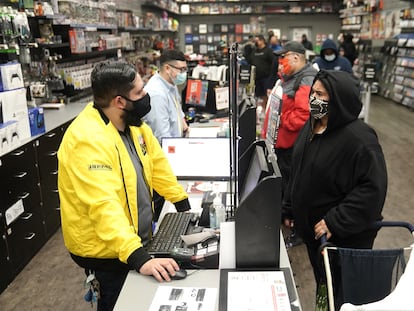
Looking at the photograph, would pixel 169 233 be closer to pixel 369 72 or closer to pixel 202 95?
pixel 202 95

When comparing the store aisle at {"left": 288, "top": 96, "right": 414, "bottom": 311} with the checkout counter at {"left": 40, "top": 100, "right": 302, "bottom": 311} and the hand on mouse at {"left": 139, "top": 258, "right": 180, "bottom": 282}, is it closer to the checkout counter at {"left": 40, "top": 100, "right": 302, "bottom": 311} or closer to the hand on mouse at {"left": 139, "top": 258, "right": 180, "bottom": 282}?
the checkout counter at {"left": 40, "top": 100, "right": 302, "bottom": 311}

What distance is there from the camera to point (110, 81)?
1.75 meters

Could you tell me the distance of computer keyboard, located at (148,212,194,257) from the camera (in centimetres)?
177

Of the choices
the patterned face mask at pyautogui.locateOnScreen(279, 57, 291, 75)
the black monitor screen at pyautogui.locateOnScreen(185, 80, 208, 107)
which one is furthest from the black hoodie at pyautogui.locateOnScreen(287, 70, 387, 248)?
the black monitor screen at pyautogui.locateOnScreen(185, 80, 208, 107)

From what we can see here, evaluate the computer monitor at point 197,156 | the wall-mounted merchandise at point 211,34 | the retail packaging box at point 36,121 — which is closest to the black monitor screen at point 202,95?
the retail packaging box at point 36,121

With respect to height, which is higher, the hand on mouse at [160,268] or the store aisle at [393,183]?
the hand on mouse at [160,268]

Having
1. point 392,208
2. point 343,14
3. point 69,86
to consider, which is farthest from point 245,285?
point 343,14

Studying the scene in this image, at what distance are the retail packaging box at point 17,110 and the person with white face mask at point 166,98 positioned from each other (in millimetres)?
1042

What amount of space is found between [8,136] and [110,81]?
1.80m

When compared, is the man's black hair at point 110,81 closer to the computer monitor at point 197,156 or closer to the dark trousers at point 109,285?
the dark trousers at point 109,285

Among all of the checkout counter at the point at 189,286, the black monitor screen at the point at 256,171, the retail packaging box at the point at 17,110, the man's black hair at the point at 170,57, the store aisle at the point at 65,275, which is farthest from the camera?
the man's black hair at the point at 170,57

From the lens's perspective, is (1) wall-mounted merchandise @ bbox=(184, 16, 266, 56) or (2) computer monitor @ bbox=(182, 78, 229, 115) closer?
(2) computer monitor @ bbox=(182, 78, 229, 115)

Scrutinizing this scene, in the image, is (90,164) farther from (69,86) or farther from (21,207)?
(69,86)

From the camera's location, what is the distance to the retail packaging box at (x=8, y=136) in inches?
121
